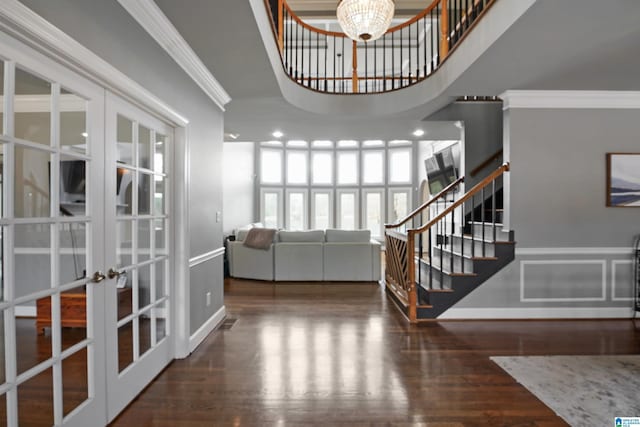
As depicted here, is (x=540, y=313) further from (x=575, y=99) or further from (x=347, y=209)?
(x=347, y=209)

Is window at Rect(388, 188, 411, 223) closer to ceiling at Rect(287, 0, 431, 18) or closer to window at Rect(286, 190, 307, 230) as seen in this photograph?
window at Rect(286, 190, 307, 230)

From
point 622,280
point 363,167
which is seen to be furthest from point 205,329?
point 363,167

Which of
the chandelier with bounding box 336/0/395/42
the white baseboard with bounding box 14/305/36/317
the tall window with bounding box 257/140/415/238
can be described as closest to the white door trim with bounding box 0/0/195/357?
the white baseboard with bounding box 14/305/36/317

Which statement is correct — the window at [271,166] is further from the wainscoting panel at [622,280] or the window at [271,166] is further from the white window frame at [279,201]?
the wainscoting panel at [622,280]

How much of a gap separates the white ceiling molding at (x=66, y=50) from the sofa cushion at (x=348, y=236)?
166 inches

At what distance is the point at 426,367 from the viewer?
2756 millimetres

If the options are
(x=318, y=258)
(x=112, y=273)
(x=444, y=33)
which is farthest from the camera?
(x=318, y=258)

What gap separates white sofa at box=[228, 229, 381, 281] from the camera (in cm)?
596

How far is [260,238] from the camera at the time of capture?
6.18 metres

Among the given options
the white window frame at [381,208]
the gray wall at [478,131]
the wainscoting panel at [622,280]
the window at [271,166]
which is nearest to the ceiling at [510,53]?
the gray wall at [478,131]

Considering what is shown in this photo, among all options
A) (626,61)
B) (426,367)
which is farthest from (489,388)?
(626,61)

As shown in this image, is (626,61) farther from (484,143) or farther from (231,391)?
(231,391)

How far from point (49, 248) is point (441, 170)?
7443mm

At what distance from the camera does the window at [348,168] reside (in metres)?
11.6
